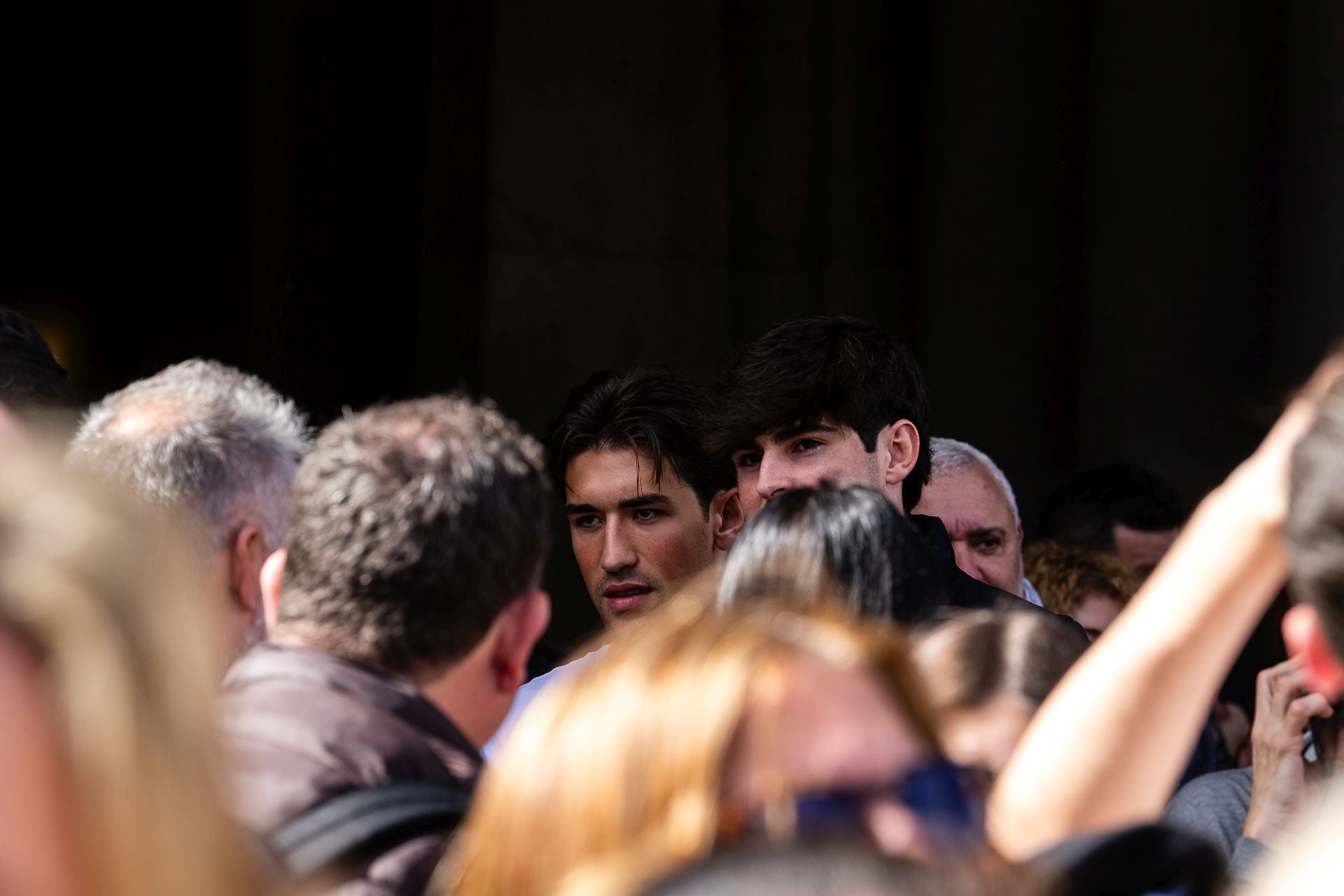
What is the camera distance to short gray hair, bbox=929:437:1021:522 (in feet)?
15.1

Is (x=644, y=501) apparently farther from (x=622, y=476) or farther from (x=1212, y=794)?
(x=1212, y=794)

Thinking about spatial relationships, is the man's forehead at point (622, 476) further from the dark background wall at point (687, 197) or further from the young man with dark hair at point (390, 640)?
the dark background wall at point (687, 197)

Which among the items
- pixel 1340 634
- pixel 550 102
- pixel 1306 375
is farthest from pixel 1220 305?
pixel 1340 634

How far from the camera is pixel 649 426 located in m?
4.25

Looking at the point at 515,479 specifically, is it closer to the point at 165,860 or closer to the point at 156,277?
the point at 165,860

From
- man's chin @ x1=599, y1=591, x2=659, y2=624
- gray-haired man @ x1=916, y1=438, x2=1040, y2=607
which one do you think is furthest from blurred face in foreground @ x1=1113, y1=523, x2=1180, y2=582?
man's chin @ x1=599, y1=591, x2=659, y2=624

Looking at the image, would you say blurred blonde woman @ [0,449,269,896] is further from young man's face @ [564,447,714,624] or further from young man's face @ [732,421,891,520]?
young man's face @ [564,447,714,624]

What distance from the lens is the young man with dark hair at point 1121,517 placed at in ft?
18.1

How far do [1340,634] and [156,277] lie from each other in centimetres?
695

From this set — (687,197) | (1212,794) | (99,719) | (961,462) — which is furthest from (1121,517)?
(99,719)

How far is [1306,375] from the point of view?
6.34 meters

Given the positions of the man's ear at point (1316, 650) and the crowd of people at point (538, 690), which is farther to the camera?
the man's ear at point (1316, 650)

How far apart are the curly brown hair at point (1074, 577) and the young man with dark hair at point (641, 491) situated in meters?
0.97

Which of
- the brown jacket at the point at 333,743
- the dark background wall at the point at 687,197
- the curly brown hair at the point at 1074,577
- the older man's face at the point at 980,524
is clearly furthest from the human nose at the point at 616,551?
the dark background wall at the point at 687,197
